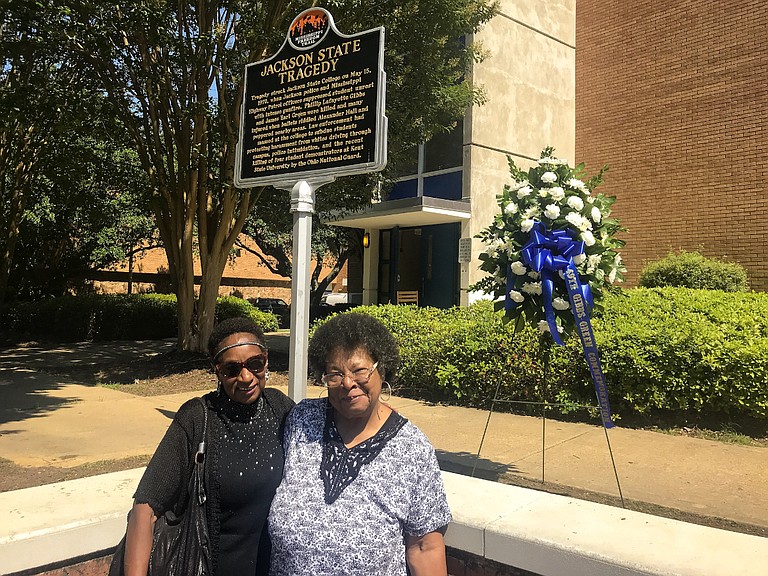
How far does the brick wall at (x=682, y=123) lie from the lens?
42.9 feet

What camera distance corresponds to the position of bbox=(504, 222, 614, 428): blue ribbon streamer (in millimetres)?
4078

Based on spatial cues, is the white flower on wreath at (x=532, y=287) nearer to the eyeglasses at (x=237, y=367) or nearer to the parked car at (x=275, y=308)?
the eyeglasses at (x=237, y=367)

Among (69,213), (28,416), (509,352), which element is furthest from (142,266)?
(509,352)

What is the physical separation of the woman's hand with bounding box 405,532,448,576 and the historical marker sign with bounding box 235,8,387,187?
2.84 meters

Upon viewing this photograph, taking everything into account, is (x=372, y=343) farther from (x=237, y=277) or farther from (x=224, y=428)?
(x=237, y=277)

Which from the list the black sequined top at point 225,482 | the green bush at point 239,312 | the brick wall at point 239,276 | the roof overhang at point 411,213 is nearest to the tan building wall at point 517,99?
the roof overhang at point 411,213

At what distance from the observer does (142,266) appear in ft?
109

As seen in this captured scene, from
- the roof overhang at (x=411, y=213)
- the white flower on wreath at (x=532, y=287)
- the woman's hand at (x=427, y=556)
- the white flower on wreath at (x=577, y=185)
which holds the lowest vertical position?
the woman's hand at (x=427, y=556)

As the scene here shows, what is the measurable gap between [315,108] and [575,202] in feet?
6.68

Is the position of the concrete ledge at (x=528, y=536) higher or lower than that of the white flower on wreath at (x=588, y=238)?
lower

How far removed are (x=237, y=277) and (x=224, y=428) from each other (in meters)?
36.2

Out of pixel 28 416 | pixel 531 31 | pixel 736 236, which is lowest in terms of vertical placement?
pixel 28 416

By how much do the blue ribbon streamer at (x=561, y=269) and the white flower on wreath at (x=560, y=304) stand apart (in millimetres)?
46

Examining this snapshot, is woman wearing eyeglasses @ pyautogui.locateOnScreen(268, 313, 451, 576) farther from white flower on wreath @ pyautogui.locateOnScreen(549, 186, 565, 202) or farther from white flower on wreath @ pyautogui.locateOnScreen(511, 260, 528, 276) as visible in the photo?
white flower on wreath @ pyautogui.locateOnScreen(549, 186, 565, 202)
